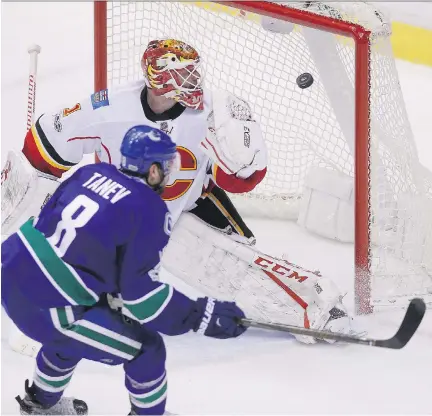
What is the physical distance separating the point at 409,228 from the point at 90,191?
47.8 inches

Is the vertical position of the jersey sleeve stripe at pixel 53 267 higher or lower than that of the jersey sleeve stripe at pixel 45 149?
higher

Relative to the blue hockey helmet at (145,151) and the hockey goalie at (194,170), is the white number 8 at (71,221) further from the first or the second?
the hockey goalie at (194,170)

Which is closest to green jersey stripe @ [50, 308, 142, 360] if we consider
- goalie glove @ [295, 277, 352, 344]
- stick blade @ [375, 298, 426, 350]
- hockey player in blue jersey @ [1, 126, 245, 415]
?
hockey player in blue jersey @ [1, 126, 245, 415]

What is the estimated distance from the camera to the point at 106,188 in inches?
90.9

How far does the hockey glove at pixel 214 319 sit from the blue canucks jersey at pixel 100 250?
27mm

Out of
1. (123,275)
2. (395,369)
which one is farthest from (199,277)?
(123,275)

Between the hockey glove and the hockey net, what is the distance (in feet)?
2.72

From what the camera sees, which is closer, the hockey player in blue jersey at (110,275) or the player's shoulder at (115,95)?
the hockey player in blue jersey at (110,275)

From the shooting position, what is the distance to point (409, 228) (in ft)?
10.6

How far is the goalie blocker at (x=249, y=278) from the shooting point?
3.10 m

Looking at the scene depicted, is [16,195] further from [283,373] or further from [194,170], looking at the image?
[283,373]

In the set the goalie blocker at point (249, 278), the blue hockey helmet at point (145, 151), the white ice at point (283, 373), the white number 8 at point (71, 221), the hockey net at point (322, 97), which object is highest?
the blue hockey helmet at point (145, 151)

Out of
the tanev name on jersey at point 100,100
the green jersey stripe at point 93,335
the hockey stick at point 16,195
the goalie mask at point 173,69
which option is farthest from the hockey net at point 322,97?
the green jersey stripe at point 93,335

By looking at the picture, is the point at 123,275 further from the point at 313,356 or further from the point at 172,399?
the point at 313,356
